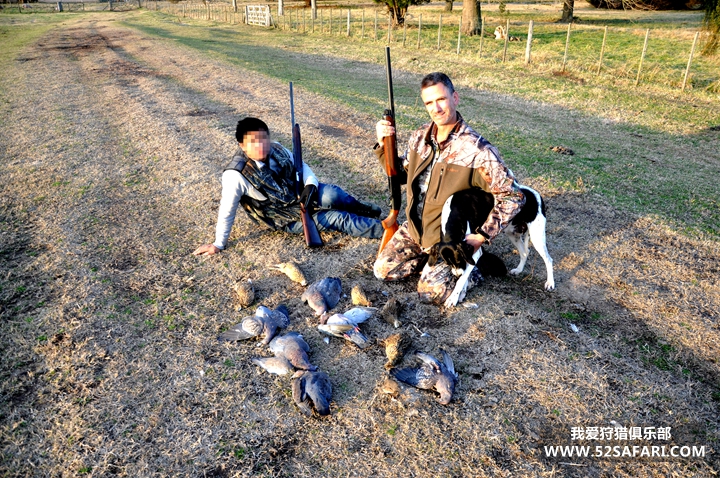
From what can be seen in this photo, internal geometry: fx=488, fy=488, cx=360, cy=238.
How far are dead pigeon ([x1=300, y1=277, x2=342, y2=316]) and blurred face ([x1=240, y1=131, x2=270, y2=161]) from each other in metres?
1.58

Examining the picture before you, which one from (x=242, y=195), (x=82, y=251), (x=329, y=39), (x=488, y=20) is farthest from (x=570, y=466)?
(x=488, y=20)

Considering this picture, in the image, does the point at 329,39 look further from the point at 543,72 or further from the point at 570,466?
the point at 570,466

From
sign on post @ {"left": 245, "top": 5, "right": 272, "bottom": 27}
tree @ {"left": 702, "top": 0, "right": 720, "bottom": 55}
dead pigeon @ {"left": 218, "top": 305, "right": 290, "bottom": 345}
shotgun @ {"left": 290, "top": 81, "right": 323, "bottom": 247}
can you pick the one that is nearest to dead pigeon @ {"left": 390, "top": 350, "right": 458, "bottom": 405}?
dead pigeon @ {"left": 218, "top": 305, "right": 290, "bottom": 345}

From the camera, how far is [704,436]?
332 centimetres

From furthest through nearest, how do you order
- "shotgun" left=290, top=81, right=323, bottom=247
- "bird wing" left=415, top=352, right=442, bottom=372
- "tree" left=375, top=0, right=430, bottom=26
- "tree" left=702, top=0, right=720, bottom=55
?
1. "tree" left=375, top=0, right=430, bottom=26
2. "tree" left=702, top=0, right=720, bottom=55
3. "shotgun" left=290, top=81, right=323, bottom=247
4. "bird wing" left=415, top=352, right=442, bottom=372

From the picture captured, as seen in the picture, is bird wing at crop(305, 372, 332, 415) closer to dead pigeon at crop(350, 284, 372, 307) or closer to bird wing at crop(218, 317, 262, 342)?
bird wing at crop(218, 317, 262, 342)

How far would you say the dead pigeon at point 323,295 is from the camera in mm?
4527

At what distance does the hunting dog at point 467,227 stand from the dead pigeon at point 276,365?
1611 mm

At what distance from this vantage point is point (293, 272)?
5023 millimetres

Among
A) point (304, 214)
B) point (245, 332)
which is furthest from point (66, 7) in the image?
point (245, 332)

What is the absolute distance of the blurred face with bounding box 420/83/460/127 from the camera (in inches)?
163

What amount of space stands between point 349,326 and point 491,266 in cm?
174

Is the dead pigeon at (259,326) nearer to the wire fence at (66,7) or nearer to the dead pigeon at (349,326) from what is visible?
the dead pigeon at (349,326)

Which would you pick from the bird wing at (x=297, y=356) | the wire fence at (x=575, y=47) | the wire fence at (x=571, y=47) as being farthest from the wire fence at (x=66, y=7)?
the bird wing at (x=297, y=356)
